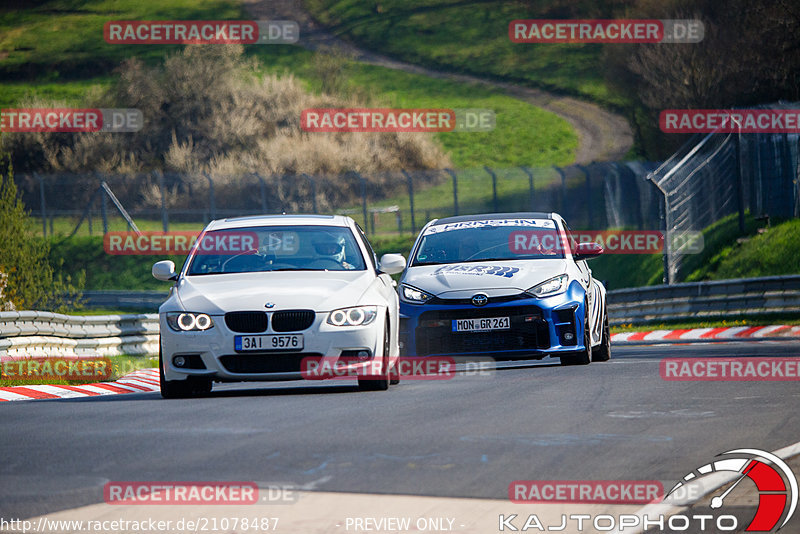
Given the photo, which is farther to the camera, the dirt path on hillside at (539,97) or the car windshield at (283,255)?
the dirt path on hillside at (539,97)

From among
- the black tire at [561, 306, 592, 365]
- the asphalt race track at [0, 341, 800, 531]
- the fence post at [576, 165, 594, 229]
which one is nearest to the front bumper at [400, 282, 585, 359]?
the black tire at [561, 306, 592, 365]

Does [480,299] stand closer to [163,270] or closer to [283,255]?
[283,255]

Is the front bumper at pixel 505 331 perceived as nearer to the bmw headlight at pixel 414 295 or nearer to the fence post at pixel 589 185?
the bmw headlight at pixel 414 295

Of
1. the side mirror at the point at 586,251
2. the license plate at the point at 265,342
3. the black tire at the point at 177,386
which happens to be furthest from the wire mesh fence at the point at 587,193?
the license plate at the point at 265,342

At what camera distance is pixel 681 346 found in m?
20.5

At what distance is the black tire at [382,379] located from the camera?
40.7ft

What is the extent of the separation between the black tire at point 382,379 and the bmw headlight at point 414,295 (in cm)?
208

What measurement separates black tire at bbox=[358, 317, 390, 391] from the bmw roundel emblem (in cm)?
205

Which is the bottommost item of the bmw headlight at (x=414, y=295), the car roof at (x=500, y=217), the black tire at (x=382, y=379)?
the black tire at (x=382, y=379)

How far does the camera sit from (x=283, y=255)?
1362cm

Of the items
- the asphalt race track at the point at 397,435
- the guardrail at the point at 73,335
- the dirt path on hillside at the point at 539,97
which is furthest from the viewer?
the dirt path on hillside at the point at 539,97

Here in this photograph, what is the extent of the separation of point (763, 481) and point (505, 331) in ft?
24.7

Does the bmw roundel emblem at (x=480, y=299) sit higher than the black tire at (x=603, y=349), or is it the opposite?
the bmw roundel emblem at (x=480, y=299)

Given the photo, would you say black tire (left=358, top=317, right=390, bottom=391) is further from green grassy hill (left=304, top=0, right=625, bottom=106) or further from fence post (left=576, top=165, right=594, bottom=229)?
green grassy hill (left=304, top=0, right=625, bottom=106)
